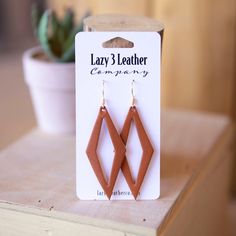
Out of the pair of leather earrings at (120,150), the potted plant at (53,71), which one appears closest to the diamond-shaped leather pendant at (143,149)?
the pair of leather earrings at (120,150)

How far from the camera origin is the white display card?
684mm

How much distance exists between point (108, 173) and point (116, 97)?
11cm

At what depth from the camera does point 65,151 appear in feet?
2.89

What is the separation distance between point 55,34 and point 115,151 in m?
0.33

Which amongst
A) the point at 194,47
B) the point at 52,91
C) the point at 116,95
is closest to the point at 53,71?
the point at 52,91

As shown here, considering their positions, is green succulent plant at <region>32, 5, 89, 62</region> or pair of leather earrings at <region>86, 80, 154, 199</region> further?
green succulent plant at <region>32, 5, 89, 62</region>

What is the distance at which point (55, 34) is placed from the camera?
0.94 m

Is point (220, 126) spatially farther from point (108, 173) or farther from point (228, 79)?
point (108, 173)

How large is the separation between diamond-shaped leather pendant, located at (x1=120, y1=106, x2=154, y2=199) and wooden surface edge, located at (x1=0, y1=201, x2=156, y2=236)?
0.24 ft

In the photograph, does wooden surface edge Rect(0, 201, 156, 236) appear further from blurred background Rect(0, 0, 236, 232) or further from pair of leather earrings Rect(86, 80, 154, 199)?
blurred background Rect(0, 0, 236, 232)

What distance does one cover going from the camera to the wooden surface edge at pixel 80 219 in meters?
0.64

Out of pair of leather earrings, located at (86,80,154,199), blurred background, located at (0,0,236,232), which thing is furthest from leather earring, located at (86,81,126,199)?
blurred background, located at (0,0,236,232)

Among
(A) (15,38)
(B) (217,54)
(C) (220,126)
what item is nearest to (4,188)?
(C) (220,126)

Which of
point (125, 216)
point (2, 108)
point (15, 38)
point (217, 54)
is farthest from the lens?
point (15, 38)
